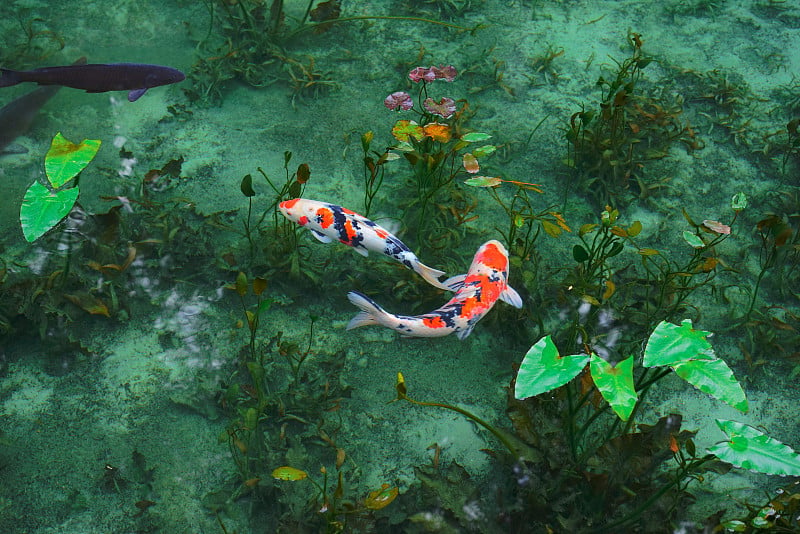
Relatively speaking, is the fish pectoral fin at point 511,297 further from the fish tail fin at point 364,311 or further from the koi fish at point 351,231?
the fish tail fin at point 364,311

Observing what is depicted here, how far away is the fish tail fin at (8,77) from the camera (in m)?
3.76

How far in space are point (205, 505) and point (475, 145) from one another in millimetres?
2814

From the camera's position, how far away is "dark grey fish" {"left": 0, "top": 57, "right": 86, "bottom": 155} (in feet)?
13.7

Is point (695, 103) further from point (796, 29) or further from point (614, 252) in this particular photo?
point (614, 252)

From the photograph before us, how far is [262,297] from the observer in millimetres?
3613

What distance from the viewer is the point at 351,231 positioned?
346 centimetres

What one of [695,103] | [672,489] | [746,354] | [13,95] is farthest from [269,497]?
[695,103]

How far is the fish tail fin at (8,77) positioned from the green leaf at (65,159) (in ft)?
3.96

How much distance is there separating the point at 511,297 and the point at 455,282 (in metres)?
0.29

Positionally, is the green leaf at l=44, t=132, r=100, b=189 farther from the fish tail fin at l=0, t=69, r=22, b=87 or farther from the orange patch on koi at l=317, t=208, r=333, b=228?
the fish tail fin at l=0, t=69, r=22, b=87

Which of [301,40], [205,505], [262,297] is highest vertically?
[301,40]

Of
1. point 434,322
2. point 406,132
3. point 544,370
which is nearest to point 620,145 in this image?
point 406,132

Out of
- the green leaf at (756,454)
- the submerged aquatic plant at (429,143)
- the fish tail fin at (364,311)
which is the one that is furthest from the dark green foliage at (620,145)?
the green leaf at (756,454)

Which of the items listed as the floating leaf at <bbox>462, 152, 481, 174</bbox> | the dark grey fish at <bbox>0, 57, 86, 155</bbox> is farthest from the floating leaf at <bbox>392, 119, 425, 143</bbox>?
the dark grey fish at <bbox>0, 57, 86, 155</bbox>
